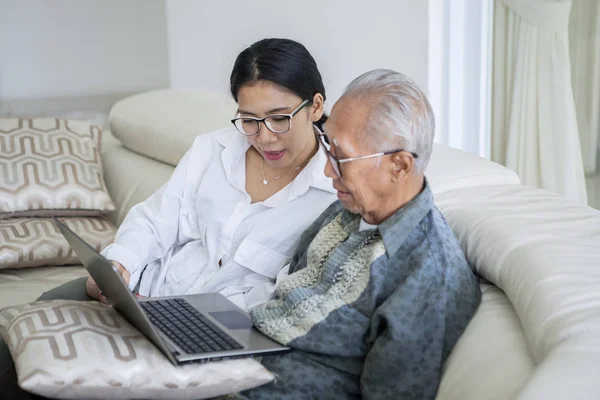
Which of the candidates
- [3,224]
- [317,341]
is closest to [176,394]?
[317,341]

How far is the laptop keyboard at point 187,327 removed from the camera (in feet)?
4.58

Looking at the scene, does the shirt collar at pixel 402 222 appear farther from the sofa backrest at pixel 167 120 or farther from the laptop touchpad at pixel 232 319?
the sofa backrest at pixel 167 120

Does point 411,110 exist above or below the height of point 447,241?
above

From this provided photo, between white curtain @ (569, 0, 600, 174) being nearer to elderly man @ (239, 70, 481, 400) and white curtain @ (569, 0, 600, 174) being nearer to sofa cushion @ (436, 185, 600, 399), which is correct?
sofa cushion @ (436, 185, 600, 399)

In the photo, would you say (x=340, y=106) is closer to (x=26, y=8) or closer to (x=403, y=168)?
(x=403, y=168)

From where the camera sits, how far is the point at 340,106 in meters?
1.45

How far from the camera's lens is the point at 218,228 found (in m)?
1.99

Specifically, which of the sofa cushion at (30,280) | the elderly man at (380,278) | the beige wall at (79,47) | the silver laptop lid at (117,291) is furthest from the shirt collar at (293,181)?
the beige wall at (79,47)

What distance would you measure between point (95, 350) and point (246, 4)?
2905 millimetres

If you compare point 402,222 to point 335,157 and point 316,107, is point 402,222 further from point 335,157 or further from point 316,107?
point 316,107

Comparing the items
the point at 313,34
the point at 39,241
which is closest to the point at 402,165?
the point at 39,241

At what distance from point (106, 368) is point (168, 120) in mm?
1762

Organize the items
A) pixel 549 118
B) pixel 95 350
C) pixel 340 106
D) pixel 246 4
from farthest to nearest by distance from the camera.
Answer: pixel 246 4 < pixel 549 118 < pixel 340 106 < pixel 95 350

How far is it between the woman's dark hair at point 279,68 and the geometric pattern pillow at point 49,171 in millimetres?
1053
